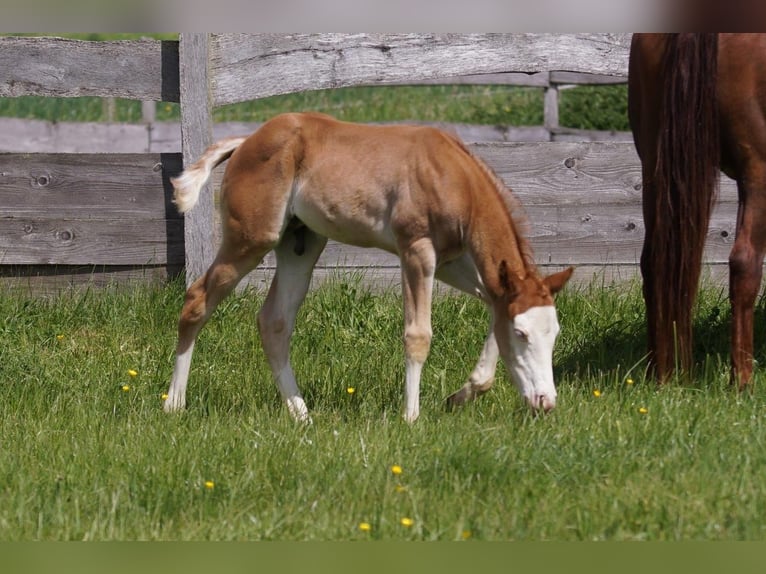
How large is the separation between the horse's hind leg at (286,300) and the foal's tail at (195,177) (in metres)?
0.50

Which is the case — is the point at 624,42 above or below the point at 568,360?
above

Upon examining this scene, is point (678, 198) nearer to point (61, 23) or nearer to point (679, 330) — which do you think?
point (679, 330)

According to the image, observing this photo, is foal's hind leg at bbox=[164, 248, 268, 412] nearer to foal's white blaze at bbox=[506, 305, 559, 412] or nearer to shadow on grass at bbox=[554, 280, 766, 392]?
foal's white blaze at bbox=[506, 305, 559, 412]

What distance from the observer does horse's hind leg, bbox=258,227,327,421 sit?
5.13 metres

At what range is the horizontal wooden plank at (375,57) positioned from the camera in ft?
21.7

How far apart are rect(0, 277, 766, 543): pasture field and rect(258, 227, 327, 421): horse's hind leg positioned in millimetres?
176

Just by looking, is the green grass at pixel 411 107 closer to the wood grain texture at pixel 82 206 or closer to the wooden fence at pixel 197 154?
the wooden fence at pixel 197 154

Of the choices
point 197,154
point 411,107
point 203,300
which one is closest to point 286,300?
point 203,300

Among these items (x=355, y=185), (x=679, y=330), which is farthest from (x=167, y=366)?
(x=679, y=330)

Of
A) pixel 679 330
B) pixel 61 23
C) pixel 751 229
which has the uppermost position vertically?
pixel 61 23

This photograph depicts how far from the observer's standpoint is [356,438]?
428 centimetres

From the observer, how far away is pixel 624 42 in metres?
6.82

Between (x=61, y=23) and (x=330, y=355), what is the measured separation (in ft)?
11.9

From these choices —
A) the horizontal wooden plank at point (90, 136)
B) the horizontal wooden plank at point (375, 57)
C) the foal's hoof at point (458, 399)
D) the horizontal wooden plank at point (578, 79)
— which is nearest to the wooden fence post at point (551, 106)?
the horizontal wooden plank at point (578, 79)
